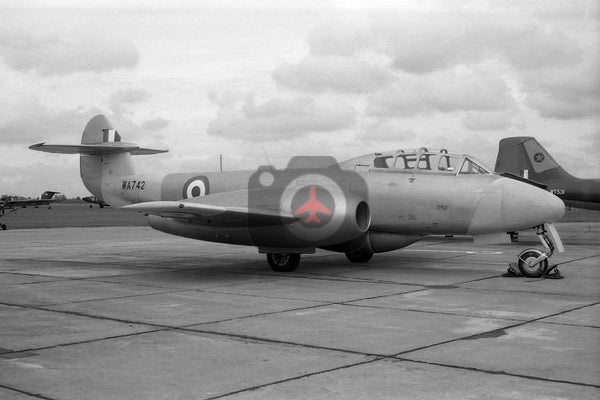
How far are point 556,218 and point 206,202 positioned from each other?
227 inches

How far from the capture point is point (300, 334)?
5.75 meters

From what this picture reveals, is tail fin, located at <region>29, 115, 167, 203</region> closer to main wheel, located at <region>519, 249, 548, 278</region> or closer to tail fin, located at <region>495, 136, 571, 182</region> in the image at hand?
main wheel, located at <region>519, 249, 548, 278</region>

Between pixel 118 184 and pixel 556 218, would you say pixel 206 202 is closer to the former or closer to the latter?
pixel 118 184

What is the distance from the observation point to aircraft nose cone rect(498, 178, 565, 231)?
976 cm

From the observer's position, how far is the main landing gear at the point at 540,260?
9.91m

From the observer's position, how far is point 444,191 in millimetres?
10422

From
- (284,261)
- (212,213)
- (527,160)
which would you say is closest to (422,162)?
(284,261)

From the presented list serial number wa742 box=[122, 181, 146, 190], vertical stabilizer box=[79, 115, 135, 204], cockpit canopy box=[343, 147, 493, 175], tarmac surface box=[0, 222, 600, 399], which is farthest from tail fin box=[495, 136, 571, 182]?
vertical stabilizer box=[79, 115, 135, 204]

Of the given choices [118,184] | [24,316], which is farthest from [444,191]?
[118,184]

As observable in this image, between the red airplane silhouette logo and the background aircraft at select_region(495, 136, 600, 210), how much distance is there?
1414 centimetres

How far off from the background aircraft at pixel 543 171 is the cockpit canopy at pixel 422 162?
12.4 meters

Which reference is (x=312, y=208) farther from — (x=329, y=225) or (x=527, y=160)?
(x=527, y=160)

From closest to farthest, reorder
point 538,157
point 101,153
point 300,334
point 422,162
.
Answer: point 300,334
point 422,162
point 101,153
point 538,157

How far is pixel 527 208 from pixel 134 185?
29.2ft
